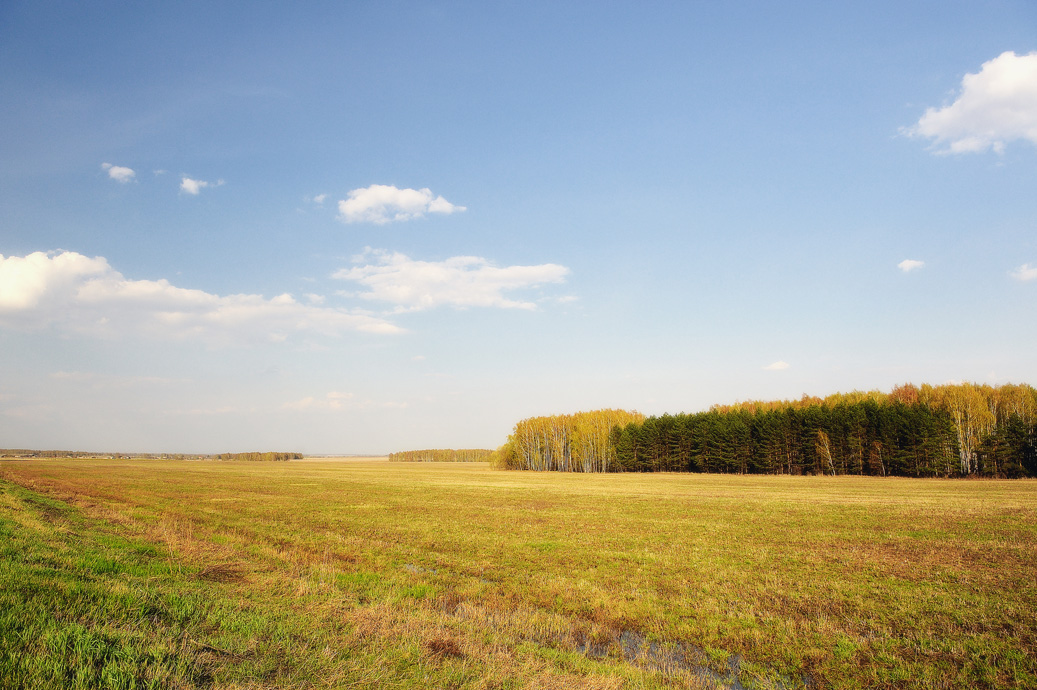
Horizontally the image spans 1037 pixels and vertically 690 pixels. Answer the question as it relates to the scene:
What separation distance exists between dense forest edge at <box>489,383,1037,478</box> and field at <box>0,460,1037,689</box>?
212ft

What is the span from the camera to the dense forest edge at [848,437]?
71500 mm

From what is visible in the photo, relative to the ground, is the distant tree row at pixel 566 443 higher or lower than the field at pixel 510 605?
lower

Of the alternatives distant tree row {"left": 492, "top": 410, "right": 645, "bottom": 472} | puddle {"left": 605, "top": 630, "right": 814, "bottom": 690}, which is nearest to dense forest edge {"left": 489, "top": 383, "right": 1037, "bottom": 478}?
distant tree row {"left": 492, "top": 410, "right": 645, "bottom": 472}

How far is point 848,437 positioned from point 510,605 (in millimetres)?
90111

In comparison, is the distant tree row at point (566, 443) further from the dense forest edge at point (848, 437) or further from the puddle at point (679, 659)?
the puddle at point (679, 659)

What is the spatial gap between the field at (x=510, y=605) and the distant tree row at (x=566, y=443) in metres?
96.5

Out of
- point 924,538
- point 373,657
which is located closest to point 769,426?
point 924,538

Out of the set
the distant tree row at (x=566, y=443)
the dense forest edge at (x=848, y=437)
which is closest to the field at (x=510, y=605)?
the dense forest edge at (x=848, y=437)

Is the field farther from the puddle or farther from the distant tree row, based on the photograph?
the distant tree row

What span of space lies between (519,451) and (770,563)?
399 feet

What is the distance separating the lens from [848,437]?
3184 inches

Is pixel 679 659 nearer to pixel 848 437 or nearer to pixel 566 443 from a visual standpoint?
pixel 848 437

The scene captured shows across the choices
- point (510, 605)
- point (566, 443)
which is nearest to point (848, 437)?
point (566, 443)

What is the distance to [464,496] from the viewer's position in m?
41.2
